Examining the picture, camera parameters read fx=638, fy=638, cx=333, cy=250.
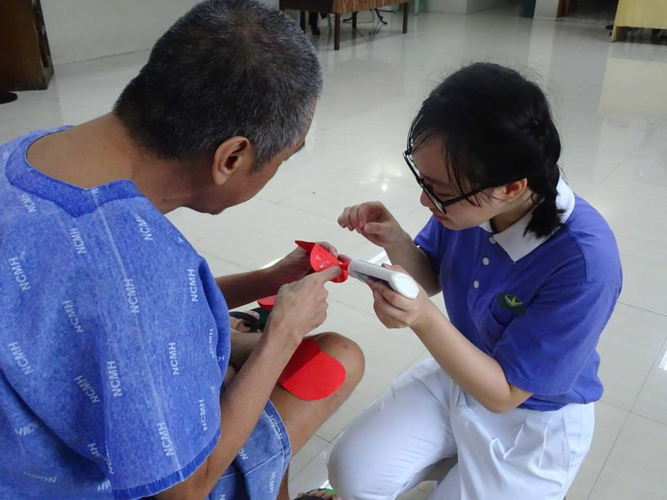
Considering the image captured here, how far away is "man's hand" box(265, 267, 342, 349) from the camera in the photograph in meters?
1.07

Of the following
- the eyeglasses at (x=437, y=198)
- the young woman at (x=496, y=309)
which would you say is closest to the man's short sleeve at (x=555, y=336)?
the young woman at (x=496, y=309)

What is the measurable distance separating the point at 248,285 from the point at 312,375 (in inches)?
12.4

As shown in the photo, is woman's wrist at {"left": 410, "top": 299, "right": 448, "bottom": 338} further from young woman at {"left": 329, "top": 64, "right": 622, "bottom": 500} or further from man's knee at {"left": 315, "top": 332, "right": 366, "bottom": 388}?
man's knee at {"left": 315, "top": 332, "right": 366, "bottom": 388}

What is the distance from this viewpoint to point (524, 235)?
3.84 feet

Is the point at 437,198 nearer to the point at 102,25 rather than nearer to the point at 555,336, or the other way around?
the point at 555,336

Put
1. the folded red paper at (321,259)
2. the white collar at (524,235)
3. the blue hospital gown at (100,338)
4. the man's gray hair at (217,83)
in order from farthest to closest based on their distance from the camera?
the folded red paper at (321,259) → the white collar at (524,235) → the man's gray hair at (217,83) → the blue hospital gown at (100,338)

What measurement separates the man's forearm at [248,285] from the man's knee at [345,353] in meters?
0.20

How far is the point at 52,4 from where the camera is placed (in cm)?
557

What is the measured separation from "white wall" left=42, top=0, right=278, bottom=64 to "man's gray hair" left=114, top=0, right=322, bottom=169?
5.11 meters

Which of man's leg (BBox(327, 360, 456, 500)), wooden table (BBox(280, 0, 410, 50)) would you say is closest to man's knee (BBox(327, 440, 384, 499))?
man's leg (BBox(327, 360, 456, 500))

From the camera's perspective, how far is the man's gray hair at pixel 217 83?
87 cm

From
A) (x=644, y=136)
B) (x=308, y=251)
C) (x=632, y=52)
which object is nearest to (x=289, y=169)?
(x=308, y=251)

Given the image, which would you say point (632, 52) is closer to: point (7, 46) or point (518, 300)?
point (7, 46)

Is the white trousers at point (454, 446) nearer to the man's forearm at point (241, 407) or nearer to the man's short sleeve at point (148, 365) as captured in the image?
the man's forearm at point (241, 407)
